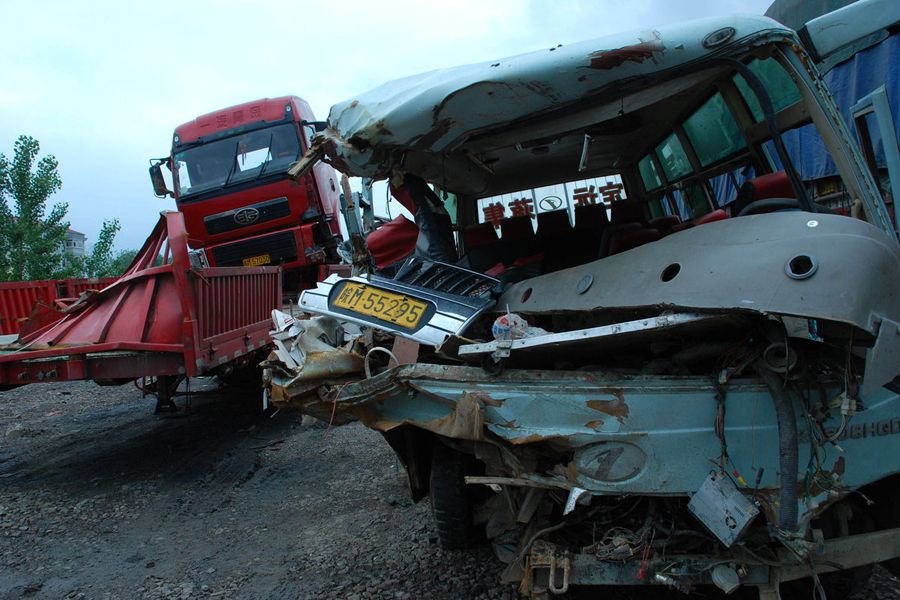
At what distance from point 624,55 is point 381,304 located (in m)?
1.45

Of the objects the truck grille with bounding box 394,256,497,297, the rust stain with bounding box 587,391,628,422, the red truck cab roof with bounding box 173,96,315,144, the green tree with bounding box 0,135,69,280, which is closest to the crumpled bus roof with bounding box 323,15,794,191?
the truck grille with bounding box 394,256,497,297

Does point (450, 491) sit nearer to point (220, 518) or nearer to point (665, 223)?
point (220, 518)

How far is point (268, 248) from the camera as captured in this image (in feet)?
27.6

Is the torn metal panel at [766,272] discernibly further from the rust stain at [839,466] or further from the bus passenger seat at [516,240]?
the bus passenger seat at [516,240]

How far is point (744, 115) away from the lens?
9.50 ft

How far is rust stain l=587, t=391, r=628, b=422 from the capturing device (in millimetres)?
2049

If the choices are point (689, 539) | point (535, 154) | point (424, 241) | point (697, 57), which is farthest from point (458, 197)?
point (689, 539)

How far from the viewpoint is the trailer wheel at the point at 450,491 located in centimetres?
283

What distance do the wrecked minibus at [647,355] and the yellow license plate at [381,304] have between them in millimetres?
12

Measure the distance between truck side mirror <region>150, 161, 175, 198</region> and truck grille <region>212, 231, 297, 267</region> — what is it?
4.18ft

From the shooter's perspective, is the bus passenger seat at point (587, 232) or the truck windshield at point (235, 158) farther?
the truck windshield at point (235, 158)

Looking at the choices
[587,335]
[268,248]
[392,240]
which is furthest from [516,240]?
[268,248]

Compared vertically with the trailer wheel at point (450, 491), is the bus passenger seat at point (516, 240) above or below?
above

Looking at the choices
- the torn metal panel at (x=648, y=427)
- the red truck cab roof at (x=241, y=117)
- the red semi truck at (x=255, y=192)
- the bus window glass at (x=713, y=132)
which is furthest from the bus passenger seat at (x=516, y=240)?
the red truck cab roof at (x=241, y=117)
